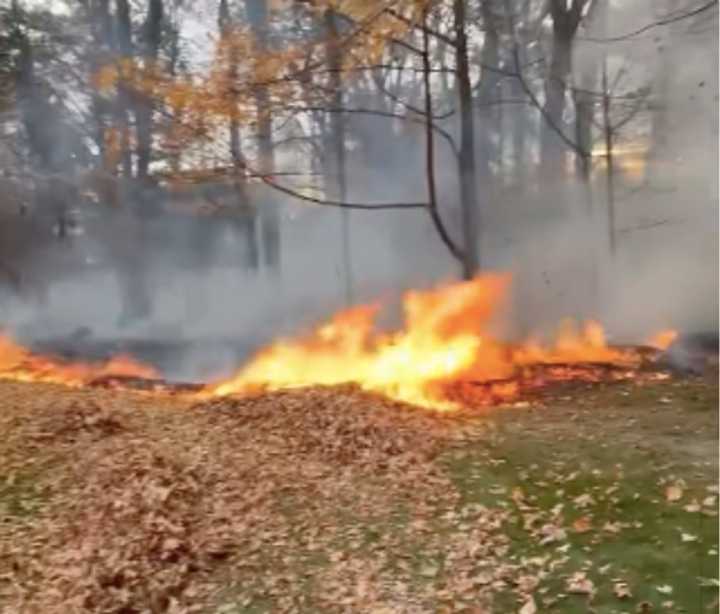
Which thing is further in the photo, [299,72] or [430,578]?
[299,72]

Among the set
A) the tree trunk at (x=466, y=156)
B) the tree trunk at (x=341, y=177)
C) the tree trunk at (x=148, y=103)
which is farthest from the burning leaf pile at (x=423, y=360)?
the tree trunk at (x=148, y=103)

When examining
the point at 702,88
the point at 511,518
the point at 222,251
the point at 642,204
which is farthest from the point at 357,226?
the point at 511,518

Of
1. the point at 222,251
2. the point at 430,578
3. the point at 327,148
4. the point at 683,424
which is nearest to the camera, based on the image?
the point at 430,578

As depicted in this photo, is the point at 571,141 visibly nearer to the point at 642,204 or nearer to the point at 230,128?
the point at 642,204

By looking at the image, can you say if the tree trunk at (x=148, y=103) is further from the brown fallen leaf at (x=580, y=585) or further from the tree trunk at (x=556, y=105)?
the brown fallen leaf at (x=580, y=585)

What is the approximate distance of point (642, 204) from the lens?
12680mm

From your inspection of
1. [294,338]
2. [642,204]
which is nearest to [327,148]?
[294,338]

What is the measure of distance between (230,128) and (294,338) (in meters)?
2.89

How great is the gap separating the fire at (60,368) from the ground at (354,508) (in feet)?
11.7

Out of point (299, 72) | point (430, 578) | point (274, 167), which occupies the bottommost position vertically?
point (430, 578)

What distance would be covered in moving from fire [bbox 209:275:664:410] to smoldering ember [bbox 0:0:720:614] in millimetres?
54

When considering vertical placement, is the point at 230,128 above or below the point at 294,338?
above

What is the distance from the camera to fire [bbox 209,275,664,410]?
8992 millimetres

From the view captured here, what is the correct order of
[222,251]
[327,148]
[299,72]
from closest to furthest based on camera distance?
[299,72] → [327,148] → [222,251]
